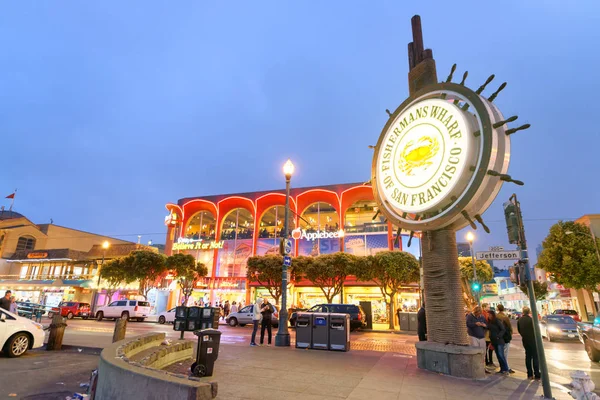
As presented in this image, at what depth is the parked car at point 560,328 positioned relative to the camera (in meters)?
18.8

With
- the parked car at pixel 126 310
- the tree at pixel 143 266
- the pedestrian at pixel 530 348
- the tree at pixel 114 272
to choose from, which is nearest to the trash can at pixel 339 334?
the pedestrian at pixel 530 348

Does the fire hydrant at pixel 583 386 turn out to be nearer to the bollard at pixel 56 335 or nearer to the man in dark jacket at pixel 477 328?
the man in dark jacket at pixel 477 328

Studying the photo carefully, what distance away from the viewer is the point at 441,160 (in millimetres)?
8516

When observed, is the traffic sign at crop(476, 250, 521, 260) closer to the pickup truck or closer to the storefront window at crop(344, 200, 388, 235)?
the pickup truck

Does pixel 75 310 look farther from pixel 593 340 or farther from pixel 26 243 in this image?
pixel 593 340

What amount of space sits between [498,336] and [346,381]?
4912 millimetres

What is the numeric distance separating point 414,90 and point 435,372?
820cm

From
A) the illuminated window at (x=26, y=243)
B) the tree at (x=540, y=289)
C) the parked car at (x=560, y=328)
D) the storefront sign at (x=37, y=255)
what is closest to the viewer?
the parked car at (x=560, y=328)

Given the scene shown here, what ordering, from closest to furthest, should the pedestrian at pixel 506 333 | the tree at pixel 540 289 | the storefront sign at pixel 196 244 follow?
the pedestrian at pixel 506 333
the storefront sign at pixel 196 244
the tree at pixel 540 289

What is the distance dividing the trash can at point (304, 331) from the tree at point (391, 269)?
1807cm

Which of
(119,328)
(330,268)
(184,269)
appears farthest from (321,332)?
(184,269)

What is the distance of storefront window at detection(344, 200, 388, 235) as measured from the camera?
37438 millimetres

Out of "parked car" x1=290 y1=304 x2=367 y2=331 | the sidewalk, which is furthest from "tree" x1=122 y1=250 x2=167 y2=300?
the sidewalk

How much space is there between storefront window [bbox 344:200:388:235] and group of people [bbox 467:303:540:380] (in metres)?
26.6
